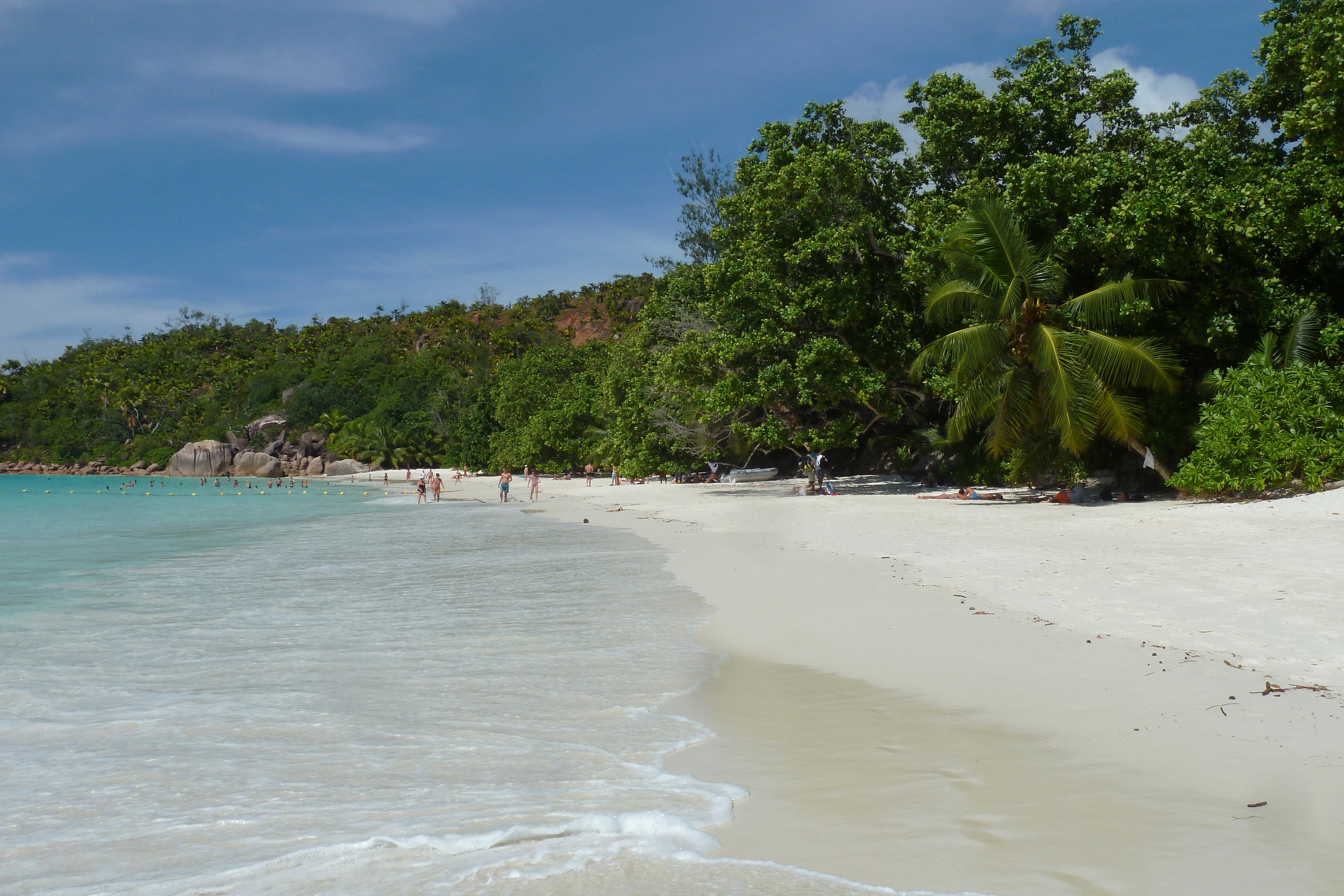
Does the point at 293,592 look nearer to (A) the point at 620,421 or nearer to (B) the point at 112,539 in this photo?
(B) the point at 112,539

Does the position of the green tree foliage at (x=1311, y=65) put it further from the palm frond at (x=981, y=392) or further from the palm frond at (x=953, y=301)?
the palm frond at (x=981, y=392)

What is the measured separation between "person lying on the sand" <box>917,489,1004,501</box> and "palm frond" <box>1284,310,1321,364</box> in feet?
20.0

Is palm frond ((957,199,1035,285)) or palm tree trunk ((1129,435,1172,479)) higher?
palm frond ((957,199,1035,285))

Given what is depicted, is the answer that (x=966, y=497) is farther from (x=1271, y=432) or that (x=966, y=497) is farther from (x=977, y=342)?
(x=1271, y=432)

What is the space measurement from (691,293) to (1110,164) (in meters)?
17.4

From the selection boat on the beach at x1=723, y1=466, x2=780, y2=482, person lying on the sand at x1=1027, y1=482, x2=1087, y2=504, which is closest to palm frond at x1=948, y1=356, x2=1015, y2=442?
person lying on the sand at x1=1027, y1=482, x2=1087, y2=504

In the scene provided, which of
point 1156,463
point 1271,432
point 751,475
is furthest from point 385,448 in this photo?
point 1271,432

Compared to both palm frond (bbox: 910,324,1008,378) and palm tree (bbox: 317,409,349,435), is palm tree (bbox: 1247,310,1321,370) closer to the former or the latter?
palm frond (bbox: 910,324,1008,378)

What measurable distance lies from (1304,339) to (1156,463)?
11.7 ft

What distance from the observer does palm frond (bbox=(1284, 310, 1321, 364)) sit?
1501cm

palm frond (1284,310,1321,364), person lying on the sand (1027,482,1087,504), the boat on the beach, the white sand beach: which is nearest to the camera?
the white sand beach

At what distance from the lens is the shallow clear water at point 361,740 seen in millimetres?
3359

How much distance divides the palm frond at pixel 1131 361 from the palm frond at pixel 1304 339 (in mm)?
1787

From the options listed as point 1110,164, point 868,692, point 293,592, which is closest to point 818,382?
point 1110,164
